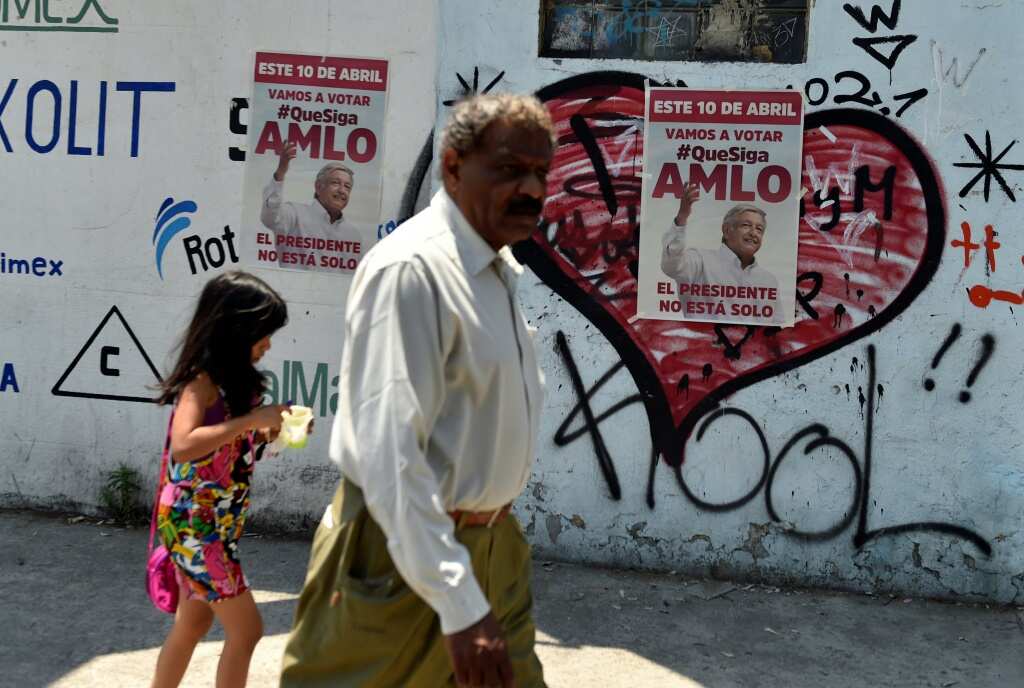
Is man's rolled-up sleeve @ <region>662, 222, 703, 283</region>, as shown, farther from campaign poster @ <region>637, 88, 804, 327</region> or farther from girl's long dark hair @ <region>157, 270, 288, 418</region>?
girl's long dark hair @ <region>157, 270, 288, 418</region>

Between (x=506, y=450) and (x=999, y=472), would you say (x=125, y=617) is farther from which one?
(x=999, y=472)

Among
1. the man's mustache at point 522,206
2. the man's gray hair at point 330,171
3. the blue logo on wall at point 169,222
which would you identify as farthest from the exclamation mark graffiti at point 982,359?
the blue logo on wall at point 169,222

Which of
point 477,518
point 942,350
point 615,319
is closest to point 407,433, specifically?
point 477,518

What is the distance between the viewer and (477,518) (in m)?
2.37

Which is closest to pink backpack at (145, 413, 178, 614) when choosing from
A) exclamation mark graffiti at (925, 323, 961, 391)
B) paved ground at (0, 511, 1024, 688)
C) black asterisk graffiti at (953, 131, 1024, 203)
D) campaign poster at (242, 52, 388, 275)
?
paved ground at (0, 511, 1024, 688)

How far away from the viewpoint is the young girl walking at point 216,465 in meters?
3.30

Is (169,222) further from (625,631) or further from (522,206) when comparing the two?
(522,206)

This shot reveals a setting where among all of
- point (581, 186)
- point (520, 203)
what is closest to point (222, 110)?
point (581, 186)

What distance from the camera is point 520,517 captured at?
212 inches

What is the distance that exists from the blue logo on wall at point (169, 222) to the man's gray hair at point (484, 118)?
12.0 ft

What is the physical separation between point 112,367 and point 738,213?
3.09m

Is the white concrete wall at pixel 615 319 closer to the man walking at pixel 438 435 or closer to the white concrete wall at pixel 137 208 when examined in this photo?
the white concrete wall at pixel 137 208

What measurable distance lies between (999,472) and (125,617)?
11.7 feet

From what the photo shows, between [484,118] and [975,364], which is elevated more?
[484,118]
